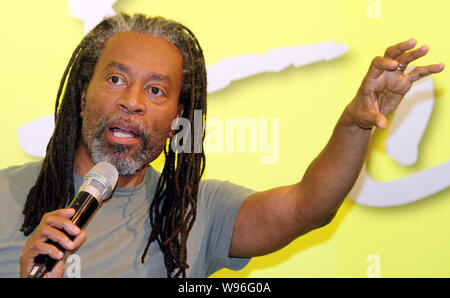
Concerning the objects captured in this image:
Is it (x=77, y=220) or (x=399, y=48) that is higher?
(x=399, y=48)

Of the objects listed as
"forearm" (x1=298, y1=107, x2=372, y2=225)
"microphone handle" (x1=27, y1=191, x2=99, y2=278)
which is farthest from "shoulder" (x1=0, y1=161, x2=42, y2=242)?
"forearm" (x1=298, y1=107, x2=372, y2=225)

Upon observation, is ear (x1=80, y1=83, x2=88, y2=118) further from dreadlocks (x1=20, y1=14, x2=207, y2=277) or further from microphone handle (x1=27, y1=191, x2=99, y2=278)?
microphone handle (x1=27, y1=191, x2=99, y2=278)

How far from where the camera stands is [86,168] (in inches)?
67.8

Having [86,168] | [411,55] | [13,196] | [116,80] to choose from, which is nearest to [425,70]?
[411,55]

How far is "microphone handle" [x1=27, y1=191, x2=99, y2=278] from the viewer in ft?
3.34

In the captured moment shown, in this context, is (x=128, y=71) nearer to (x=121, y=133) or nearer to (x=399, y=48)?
(x=121, y=133)

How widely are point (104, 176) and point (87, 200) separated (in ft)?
0.32

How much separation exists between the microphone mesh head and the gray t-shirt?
395 millimetres

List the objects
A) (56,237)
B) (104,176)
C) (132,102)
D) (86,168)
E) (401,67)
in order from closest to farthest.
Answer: (56,237)
(104,176)
(401,67)
(132,102)
(86,168)

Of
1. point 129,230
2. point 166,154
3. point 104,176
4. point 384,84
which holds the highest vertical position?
point 384,84

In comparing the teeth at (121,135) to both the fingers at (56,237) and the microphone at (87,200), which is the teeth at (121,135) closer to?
the microphone at (87,200)

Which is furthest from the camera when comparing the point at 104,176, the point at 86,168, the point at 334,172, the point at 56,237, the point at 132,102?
the point at 86,168

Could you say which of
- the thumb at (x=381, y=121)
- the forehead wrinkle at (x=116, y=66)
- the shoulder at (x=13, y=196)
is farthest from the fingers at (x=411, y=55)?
the shoulder at (x=13, y=196)

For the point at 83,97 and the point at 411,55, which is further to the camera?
the point at 83,97
